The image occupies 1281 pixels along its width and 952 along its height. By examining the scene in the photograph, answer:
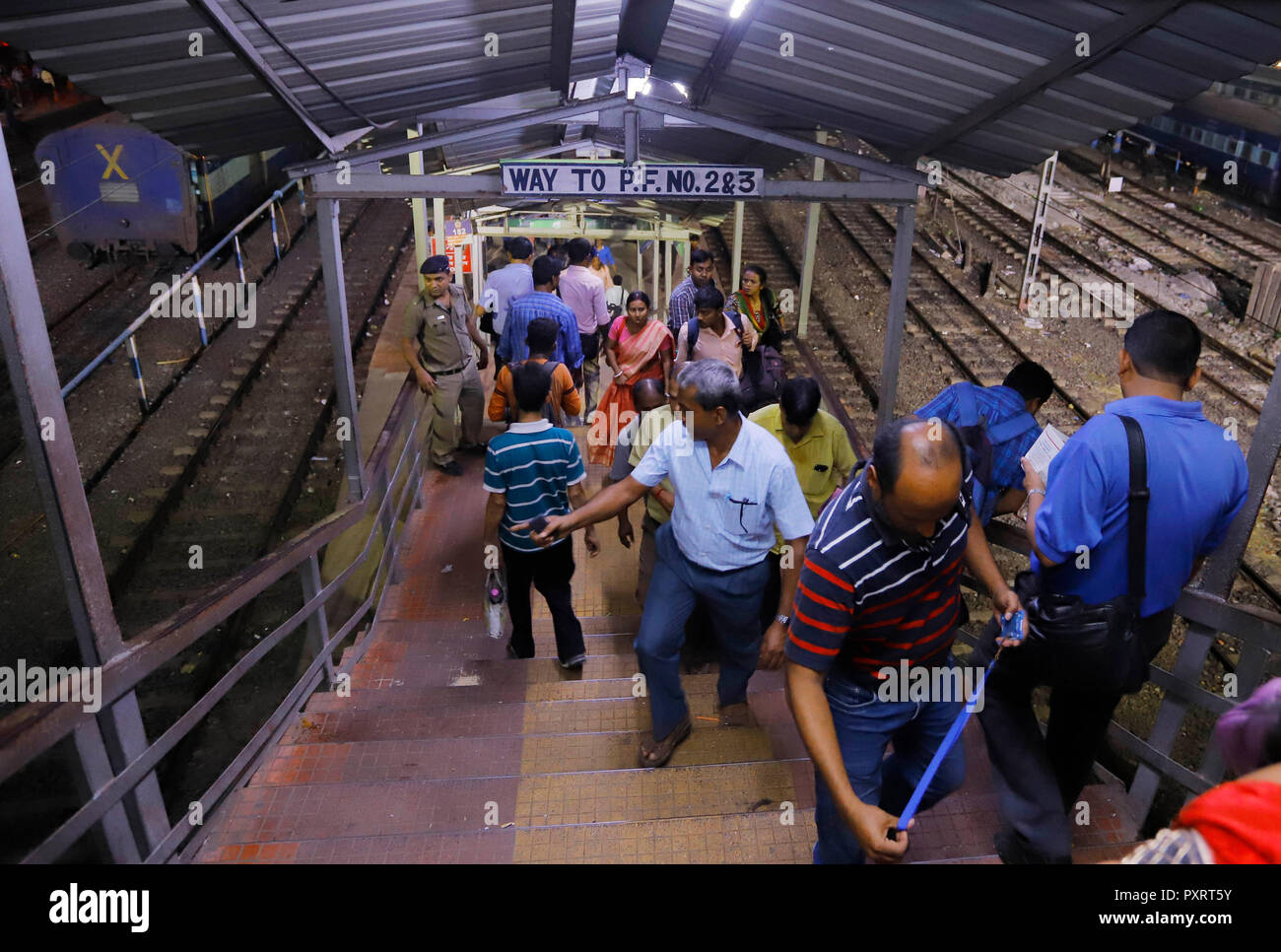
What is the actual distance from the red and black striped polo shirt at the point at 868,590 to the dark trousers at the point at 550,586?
2.17m

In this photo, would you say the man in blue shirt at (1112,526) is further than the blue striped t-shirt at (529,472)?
No

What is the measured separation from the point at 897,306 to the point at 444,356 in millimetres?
3344

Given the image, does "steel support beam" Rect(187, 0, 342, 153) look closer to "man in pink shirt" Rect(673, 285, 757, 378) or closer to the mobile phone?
"man in pink shirt" Rect(673, 285, 757, 378)

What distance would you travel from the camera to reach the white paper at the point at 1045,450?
12.4 feet

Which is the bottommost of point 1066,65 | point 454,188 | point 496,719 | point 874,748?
point 496,719

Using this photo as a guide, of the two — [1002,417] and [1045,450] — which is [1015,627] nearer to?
[1045,450]

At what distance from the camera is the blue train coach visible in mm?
14594

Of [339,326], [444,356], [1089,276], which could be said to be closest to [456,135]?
[339,326]

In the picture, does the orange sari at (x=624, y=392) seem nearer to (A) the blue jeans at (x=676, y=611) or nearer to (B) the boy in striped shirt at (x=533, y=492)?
(B) the boy in striped shirt at (x=533, y=492)

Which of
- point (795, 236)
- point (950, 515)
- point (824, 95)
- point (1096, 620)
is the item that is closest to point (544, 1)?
point (824, 95)

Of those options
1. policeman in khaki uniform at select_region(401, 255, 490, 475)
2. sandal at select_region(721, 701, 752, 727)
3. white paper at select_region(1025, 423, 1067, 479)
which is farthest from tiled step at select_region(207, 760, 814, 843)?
policeman in khaki uniform at select_region(401, 255, 490, 475)

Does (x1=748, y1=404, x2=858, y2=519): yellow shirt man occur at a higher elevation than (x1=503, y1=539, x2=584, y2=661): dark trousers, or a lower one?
higher

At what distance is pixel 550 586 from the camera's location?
15.8 ft

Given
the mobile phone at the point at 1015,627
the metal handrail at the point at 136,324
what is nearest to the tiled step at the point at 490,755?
the mobile phone at the point at 1015,627
